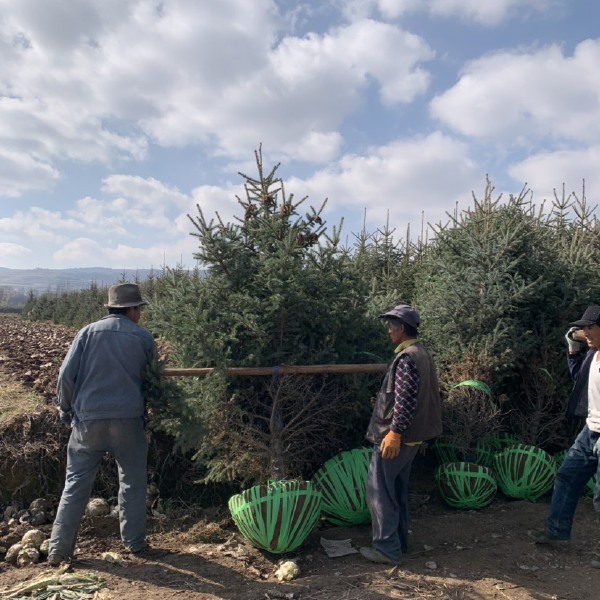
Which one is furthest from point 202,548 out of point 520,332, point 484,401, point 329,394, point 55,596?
point 520,332

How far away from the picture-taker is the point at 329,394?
4.91 m

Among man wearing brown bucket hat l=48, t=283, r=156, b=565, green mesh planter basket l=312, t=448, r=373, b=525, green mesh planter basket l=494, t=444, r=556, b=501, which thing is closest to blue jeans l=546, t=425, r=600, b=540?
green mesh planter basket l=494, t=444, r=556, b=501

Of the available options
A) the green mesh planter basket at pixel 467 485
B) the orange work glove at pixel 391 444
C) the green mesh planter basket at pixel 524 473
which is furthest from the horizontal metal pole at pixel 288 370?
the green mesh planter basket at pixel 524 473

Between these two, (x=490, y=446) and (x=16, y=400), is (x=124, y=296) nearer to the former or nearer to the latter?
(x=16, y=400)

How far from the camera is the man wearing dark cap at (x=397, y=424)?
3848mm

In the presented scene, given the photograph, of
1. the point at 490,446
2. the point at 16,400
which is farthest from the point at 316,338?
the point at 16,400

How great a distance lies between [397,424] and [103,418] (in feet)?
7.07

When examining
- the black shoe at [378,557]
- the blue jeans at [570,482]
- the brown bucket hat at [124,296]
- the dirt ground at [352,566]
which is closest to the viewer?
the dirt ground at [352,566]

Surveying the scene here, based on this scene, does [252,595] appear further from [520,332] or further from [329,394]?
[520,332]

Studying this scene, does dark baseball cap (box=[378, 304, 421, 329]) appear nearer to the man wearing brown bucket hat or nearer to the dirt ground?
the dirt ground

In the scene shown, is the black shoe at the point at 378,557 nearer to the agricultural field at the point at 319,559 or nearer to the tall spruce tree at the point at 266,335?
the agricultural field at the point at 319,559

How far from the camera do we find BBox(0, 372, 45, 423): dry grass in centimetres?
547

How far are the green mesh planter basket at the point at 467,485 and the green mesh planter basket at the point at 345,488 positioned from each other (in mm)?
962

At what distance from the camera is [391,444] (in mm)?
3830
